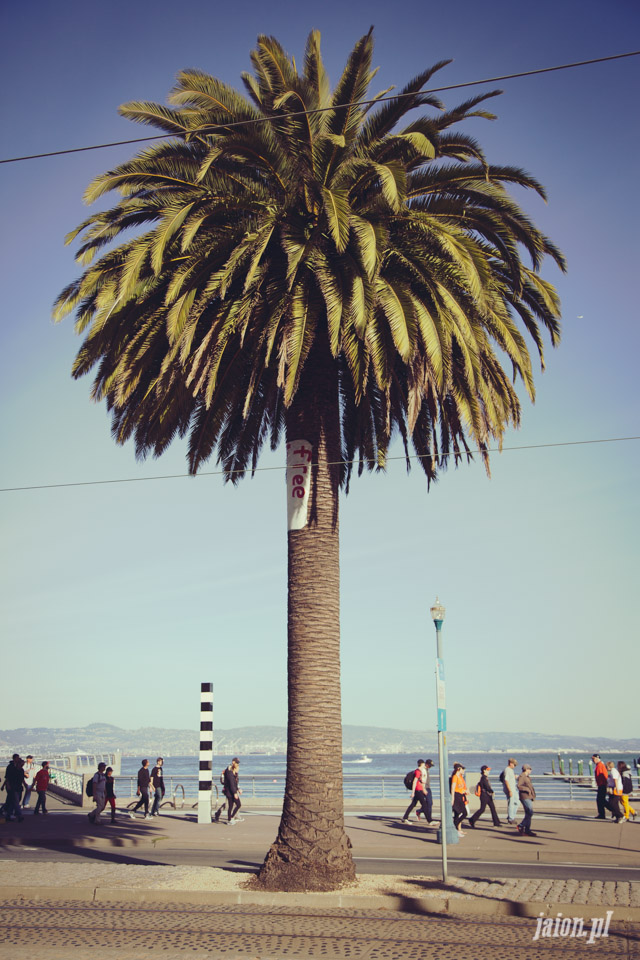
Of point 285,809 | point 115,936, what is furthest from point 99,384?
point 115,936

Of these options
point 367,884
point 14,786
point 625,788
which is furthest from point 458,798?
point 14,786

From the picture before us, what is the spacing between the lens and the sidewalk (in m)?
11.1

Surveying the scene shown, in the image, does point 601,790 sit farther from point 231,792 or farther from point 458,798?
point 231,792

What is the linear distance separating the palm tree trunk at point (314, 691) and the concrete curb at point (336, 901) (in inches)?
21.3

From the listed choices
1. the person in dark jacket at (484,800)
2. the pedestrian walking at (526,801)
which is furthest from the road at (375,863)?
the person in dark jacket at (484,800)

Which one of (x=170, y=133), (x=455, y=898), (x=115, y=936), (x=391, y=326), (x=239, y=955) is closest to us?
(x=239, y=955)

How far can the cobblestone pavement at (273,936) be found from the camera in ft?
27.9

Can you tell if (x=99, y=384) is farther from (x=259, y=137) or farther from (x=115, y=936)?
(x=115, y=936)

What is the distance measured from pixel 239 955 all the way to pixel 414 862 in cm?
858

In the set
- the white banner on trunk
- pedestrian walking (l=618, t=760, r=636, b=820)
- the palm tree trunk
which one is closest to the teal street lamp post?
the palm tree trunk

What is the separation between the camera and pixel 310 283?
13.5 m

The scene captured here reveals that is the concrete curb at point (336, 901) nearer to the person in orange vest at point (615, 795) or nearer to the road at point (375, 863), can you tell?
the road at point (375, 863)

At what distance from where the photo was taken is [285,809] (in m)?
12.9

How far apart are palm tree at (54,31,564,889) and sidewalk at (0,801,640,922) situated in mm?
1173
